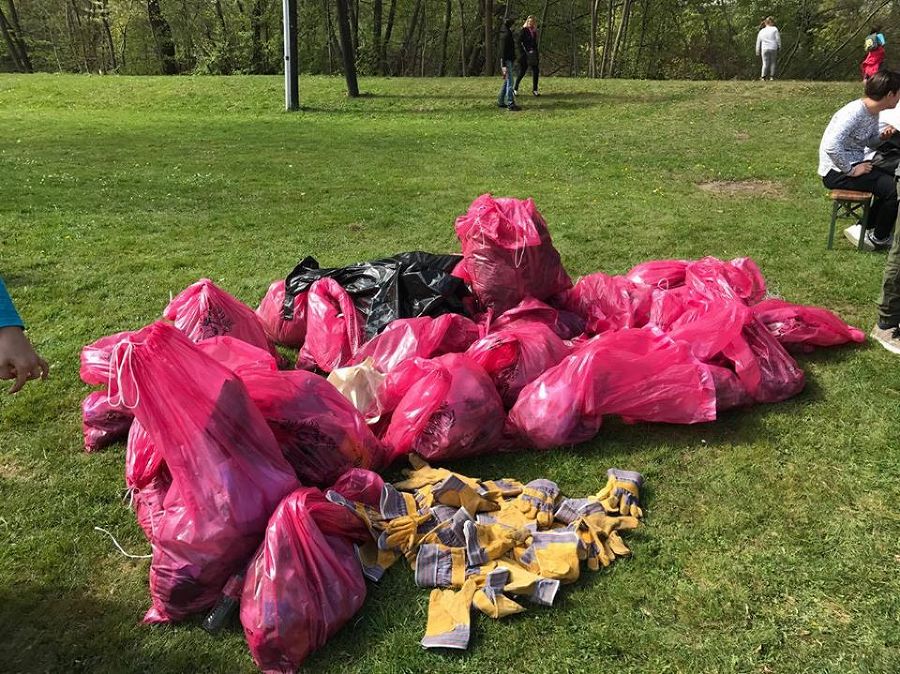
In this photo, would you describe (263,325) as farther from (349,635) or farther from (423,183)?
(423,183)

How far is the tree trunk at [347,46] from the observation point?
14.3 meters

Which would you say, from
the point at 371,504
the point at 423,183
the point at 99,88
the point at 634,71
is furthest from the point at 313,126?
the point at 634,71

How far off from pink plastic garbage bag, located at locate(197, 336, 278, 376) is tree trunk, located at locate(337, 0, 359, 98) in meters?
13.2

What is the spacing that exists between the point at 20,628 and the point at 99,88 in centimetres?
1889

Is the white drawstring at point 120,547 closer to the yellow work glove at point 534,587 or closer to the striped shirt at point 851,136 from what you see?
the yellow work glove at point 534,587

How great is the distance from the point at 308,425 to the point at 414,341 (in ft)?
3.03

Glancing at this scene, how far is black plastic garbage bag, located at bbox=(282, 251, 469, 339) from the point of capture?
3744mm

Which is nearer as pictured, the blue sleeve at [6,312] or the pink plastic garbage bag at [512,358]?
the blue sleeve at [6,312]

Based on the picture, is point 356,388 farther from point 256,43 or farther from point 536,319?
point 256,43

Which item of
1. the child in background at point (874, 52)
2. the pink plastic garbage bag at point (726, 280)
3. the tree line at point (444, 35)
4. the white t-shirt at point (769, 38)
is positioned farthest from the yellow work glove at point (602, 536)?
the tree line at point (444, 35)

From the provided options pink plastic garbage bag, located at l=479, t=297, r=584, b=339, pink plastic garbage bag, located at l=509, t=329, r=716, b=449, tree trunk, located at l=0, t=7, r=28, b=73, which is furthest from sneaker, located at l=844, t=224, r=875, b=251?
tree trunk, located at l=0, t=7, r=28, b=73

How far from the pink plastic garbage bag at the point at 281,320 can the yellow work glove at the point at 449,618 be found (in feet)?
7.18

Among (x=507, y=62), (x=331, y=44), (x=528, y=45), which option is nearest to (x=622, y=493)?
(x=507, y=62)

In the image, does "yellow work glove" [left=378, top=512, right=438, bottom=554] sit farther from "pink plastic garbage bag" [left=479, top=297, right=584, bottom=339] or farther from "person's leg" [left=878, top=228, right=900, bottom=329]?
"person's leg" [left=878, top=228, right=900, bottom=329]
